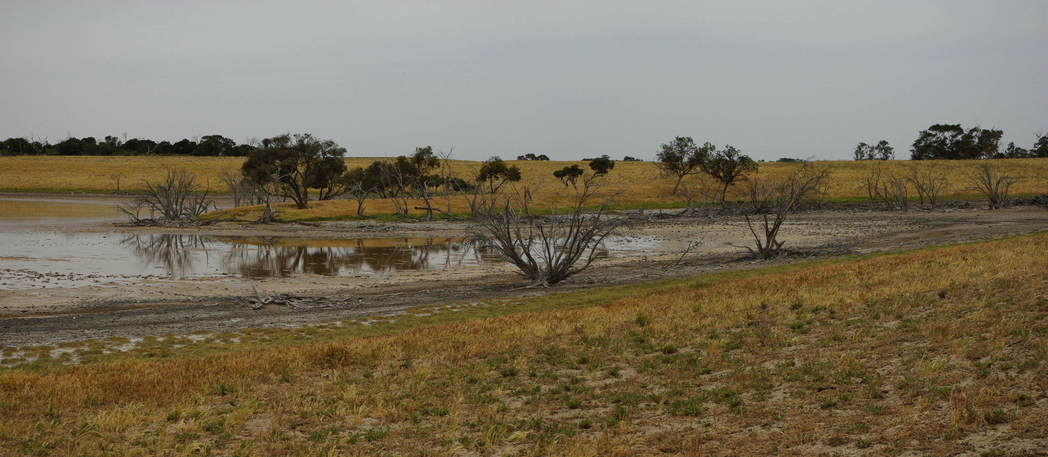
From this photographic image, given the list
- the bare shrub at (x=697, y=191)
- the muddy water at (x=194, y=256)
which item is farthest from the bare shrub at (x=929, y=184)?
the muddy water at (x=194, y=256)

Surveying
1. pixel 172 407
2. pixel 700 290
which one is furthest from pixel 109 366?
pixel 700 290

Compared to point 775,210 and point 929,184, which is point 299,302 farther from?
point 929,184

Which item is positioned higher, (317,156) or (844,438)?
(317,156)

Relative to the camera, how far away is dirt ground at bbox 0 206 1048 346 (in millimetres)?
21234

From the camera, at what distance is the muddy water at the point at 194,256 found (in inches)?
1314

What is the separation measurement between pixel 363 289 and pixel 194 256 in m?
17.1

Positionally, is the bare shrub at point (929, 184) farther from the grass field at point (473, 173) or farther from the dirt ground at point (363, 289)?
the dirt ground at point (363, 289)

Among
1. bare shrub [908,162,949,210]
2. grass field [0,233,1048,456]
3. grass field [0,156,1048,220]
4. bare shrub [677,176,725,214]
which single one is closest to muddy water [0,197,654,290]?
grass field [0,233,1048,456]

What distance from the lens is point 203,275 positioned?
33.6 m

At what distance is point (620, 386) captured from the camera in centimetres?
1229

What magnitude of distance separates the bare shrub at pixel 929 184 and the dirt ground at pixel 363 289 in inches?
570

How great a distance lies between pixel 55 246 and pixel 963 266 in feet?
145

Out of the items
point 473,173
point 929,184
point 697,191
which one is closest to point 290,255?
point 697,191

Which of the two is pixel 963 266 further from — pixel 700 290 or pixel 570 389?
pixel 570 389
